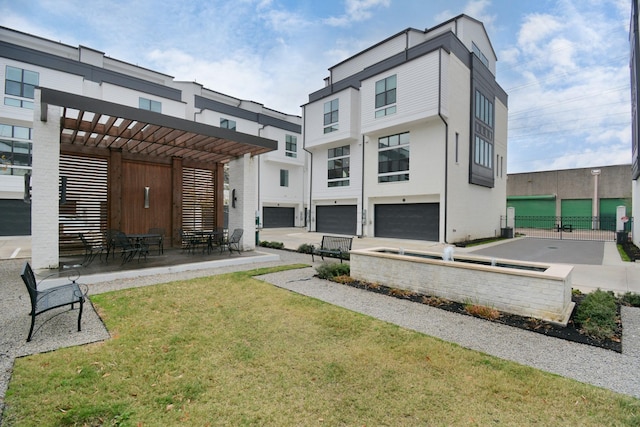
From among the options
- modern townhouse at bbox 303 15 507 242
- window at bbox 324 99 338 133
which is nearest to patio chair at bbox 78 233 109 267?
modern townhouse at bbox 303 15 507 242

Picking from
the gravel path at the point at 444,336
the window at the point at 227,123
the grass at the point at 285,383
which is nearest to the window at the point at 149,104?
the window at the point at 227,123

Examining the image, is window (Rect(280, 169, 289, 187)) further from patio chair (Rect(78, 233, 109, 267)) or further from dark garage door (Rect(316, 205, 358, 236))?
patio chair (Rect(78, 233, 109, 267))

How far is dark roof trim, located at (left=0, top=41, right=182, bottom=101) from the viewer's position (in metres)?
18.2

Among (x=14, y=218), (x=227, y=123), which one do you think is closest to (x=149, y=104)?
(x=227, y=123)

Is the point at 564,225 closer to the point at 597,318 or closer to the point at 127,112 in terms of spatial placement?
the point at 597,318

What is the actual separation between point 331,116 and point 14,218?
23.0 metres

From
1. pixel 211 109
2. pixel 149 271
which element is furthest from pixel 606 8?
pixel 211 109

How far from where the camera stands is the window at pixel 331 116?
76.4 feet

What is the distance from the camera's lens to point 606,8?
554 inches

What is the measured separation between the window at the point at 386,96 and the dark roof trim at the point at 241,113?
13.2 meters

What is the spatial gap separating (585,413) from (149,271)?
883 centimetres

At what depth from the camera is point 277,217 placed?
30.9m

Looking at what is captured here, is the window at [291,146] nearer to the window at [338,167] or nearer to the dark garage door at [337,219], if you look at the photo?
the window at [338,167]

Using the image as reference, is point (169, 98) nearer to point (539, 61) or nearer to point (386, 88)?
point (386, 88)
